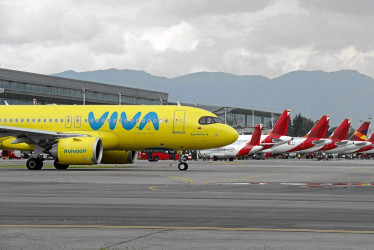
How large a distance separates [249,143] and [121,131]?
2124 inches

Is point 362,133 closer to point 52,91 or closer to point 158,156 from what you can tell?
point 158,156

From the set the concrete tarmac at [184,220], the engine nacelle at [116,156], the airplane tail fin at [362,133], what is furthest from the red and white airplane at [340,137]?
the concrete tarmac at [184,220]

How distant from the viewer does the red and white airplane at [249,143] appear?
317 feet

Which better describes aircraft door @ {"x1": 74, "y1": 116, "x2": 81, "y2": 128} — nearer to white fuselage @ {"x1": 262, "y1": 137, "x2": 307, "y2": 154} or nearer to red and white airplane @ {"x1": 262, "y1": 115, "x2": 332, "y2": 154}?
white fuselage @ {"x1": 262, "y1": 137, "x2": 307, "y2": 154}

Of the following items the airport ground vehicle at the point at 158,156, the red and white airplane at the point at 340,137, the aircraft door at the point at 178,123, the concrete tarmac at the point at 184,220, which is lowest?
the concrete tarmac at the point at 184,220

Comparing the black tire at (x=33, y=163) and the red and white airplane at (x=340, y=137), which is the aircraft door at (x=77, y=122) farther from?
the red and white airplane at (x=340, y=137)

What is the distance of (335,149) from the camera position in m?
123

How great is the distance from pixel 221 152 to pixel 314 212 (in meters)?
82.1

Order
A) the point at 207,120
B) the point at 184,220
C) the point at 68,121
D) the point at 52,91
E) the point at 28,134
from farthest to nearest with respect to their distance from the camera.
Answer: the point at 52,91 < the point at 68,121 < the point at 207,120 < the point at 28,134 < the point at 184,220

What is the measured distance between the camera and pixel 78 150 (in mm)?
42375

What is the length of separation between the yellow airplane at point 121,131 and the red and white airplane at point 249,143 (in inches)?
2002

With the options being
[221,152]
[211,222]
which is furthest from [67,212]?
[221,152]

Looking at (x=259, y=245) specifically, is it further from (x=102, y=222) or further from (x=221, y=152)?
(x=221, y=152)

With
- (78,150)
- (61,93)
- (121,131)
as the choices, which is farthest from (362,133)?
(78,150)
